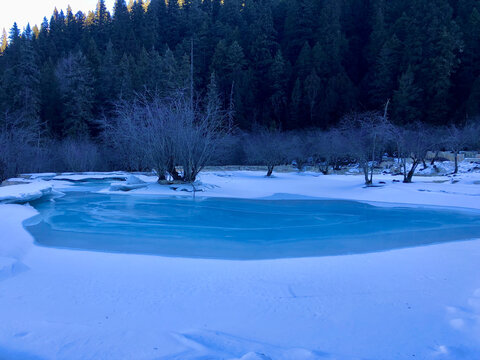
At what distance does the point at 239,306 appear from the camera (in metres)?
4.39

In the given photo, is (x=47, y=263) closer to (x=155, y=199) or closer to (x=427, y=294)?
(x=427, y=294)

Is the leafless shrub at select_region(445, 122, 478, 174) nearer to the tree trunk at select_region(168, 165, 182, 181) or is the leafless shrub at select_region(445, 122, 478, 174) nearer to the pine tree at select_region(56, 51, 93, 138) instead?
the tree trunk at select_region(168, 165, 182, 181)

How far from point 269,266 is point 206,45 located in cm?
5886

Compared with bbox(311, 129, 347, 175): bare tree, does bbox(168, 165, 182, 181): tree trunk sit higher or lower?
lower

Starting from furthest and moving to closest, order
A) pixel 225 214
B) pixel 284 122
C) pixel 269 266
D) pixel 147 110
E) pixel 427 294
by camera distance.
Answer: pixel 284 122, pixel 147 110, pixel 225 214, pixel 269 266, pixel 427 294

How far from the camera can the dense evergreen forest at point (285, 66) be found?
1612 inches

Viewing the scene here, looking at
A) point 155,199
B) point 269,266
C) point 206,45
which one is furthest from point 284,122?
point 269,266

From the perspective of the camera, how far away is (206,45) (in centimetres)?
5978

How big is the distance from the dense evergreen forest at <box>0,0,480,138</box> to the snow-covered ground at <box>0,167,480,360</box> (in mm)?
32946

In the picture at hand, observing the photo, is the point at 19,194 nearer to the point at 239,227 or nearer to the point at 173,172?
the point at 173,172

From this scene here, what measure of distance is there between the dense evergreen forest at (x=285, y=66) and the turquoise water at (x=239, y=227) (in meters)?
25.0

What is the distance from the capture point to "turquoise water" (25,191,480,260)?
8023 mm

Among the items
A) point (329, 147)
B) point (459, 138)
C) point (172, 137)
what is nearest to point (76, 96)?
point (172, 137)

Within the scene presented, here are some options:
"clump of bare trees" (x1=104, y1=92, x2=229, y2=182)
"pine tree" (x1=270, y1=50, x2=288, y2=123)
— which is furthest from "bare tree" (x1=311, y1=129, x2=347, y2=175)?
"pine tree" (x1=270, y1=50, x2=288, y2=123)
